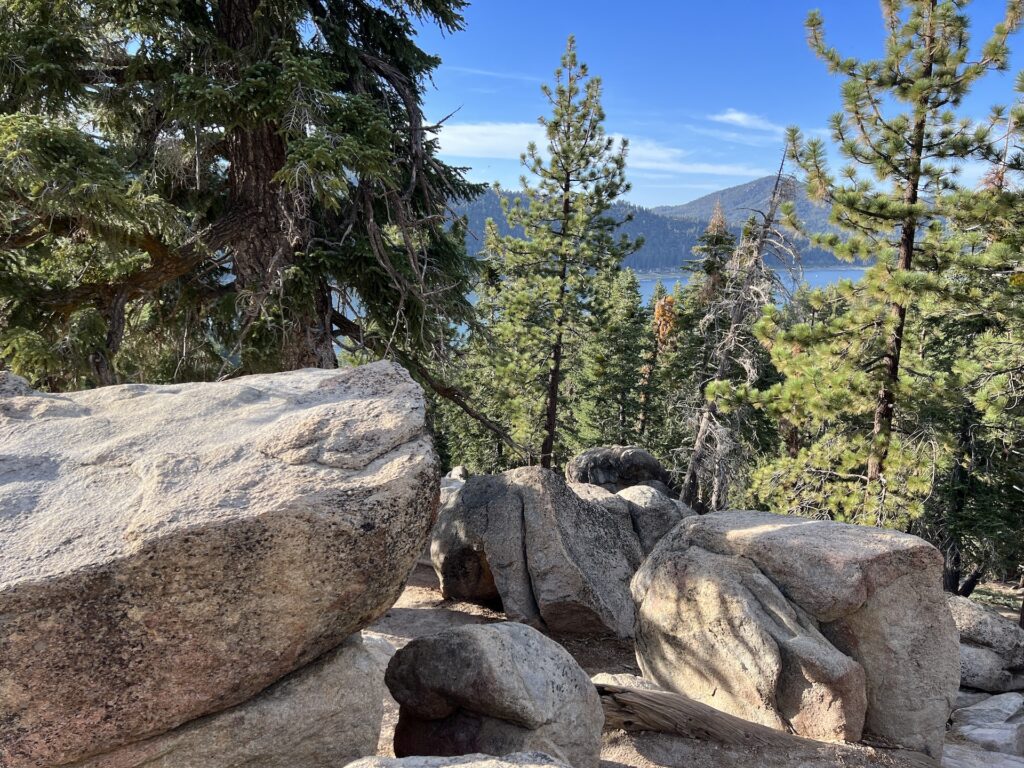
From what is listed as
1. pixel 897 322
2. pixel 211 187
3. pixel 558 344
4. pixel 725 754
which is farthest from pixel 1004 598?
pixel 211 187

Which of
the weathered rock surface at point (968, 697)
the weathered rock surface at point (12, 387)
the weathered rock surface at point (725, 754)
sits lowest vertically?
the weathered rock surface at point (968, 697)

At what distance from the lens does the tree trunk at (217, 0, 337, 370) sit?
8328mm

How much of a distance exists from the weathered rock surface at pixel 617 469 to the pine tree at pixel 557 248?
6.69 metres

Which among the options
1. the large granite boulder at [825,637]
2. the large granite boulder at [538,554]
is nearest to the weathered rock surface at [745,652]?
the large granite boulder at [825,637]

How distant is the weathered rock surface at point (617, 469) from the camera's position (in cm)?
2766

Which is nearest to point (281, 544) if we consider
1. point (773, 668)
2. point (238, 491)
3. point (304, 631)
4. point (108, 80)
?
point (238, 491)

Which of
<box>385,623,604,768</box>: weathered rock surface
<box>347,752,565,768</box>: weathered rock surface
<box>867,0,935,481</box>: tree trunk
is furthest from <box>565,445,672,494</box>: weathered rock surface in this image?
<box>347,752,565,768</box>: weathered rock surface

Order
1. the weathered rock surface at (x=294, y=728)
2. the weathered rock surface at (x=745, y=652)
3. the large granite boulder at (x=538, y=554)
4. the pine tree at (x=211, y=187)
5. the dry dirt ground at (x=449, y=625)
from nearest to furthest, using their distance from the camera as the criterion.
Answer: the weathered rock surface at (x=294, y=728) < the weathered rock surface at (x=745, y=652) < the pine tree at (x=211, y=187) < the dry dirt ground at (x=449, y=625) < the large granite boulder at (x=538, y=554)

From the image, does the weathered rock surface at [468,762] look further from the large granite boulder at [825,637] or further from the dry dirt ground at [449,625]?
the dry dirt ground at [449,625]

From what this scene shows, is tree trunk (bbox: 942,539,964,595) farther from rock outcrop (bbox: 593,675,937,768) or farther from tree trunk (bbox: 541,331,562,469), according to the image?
tree trunk (bbox: 541,331,562,469)

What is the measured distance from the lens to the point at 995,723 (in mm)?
8273

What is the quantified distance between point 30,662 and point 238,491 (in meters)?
1.17

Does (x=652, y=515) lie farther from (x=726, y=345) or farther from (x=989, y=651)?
(x=726, y=345)

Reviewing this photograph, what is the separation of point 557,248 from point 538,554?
11.8m
